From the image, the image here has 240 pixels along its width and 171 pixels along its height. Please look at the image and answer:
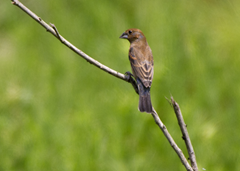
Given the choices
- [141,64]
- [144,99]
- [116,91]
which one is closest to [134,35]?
[141,64]

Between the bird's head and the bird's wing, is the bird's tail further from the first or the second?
the bird's head

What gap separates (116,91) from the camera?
5.01 meters

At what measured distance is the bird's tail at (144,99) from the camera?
3.20 meters

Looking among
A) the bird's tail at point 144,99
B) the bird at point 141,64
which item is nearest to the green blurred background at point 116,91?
the bird at point 141,64

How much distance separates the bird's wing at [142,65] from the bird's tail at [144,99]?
5 cm

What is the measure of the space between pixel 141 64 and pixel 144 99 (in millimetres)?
757

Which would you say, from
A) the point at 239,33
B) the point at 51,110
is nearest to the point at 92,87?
the point at 51,110

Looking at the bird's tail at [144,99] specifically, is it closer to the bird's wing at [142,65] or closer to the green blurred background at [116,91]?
the bird's wing at [142,65]

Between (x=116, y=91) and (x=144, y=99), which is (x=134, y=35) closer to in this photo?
(x=116, y=91)

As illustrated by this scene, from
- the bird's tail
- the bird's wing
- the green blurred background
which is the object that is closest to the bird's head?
the bird's wing

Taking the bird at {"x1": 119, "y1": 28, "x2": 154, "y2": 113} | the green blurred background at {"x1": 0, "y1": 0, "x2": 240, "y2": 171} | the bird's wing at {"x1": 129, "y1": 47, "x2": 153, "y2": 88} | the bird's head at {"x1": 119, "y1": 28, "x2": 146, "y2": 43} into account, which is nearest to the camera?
the bird at {"x1": 119, "y1": 28, "x2": 154, "y2": 113}

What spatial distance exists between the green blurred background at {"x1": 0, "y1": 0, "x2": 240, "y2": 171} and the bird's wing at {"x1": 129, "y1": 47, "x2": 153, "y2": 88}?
0.55 m

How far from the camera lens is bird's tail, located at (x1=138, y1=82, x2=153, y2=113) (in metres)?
3.20

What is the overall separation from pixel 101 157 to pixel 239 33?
3174mm
